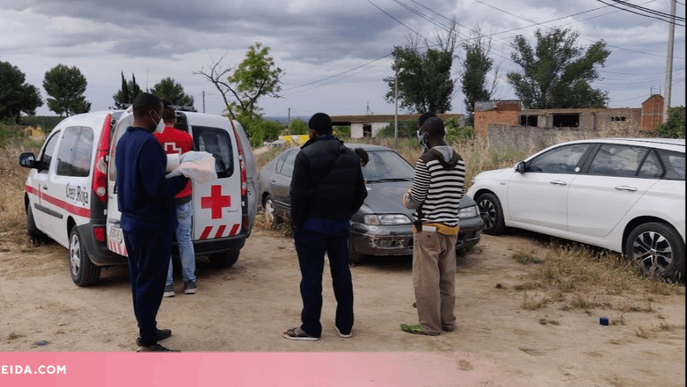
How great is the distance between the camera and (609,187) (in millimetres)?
7328

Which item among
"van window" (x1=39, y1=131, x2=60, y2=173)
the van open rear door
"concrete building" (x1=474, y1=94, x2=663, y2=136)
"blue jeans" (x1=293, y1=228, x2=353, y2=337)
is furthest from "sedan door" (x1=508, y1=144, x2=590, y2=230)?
"concrete building" (x1=474, y1=94, x2=663, y2=136)

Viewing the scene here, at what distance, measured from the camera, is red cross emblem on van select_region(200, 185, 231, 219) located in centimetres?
640

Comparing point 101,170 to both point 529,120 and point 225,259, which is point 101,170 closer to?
point 225,259

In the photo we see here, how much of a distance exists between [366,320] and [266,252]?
11.1 feet

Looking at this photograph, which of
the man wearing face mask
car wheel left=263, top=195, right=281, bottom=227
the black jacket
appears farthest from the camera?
car wheel left=263, top=195, right=281, bottom=227

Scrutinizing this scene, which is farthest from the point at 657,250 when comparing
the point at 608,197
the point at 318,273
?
the point at 318,273

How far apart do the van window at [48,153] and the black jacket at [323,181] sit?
420 cm

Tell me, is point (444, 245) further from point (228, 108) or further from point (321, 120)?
point (228, 108)

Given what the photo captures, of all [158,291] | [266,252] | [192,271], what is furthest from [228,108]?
[158,291]

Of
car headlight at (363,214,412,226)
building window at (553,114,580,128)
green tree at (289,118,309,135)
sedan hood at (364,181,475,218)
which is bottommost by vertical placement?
car headlight at (363,214,412,226)

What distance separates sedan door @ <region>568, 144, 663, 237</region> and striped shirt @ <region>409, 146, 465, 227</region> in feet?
10.6

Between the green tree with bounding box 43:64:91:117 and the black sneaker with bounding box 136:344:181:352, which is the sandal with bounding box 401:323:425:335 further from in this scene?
the green tree with bounding box 43:64:91:117

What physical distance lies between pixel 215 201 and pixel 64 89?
2757 inches

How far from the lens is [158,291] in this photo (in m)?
4.46
